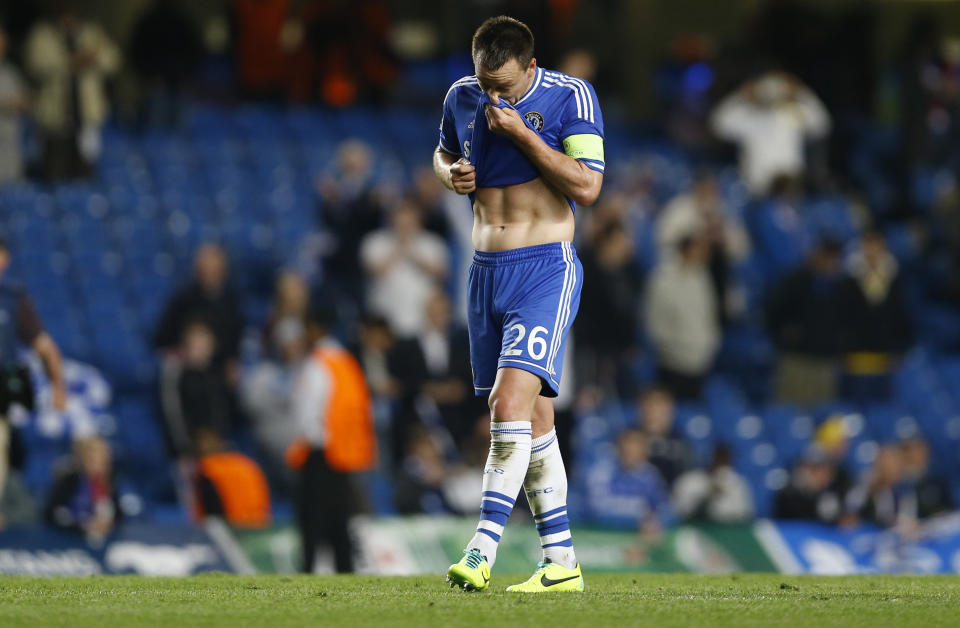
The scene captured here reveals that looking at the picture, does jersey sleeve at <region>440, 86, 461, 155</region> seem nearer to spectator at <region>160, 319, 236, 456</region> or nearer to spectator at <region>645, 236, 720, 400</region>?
spectator at <region>160, 319, 236, 456</region>

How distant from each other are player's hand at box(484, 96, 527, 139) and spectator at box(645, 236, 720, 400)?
8529mm

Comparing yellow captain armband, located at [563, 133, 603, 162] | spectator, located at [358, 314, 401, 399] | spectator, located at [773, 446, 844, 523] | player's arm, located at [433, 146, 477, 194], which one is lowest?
spectator, located at [773, 446, 844, 523]

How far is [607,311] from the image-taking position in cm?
1435

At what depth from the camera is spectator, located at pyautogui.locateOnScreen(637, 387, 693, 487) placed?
1316 cm

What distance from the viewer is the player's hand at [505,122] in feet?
21.0

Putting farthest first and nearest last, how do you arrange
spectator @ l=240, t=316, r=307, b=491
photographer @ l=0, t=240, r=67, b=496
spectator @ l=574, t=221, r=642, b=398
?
1. spectator @ l=574, t=221, r=642, b=398
2. spectator @ l=240, t=316, r=307, b=491
3. photographer @ l=0, t=240, r=67, b=496

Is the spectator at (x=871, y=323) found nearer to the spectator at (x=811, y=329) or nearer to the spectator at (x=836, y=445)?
the spectator at (x=811, y=329)

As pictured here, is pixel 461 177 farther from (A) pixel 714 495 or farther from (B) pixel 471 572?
(A) pixel 714 495

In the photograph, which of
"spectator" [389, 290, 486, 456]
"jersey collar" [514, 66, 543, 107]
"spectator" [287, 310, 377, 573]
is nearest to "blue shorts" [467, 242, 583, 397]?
"jersey collar" [514, 66, 543, 107]

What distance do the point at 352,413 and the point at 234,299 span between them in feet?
8.85

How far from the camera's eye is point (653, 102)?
2111cm

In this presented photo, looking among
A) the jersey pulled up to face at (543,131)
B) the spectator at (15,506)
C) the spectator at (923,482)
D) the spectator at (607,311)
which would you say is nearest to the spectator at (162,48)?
the spectator at (607,311)

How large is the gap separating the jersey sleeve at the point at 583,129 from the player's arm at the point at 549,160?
76 mm

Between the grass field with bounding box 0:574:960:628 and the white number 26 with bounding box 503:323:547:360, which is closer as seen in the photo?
the grass field with bounding box 0:574:960:628
